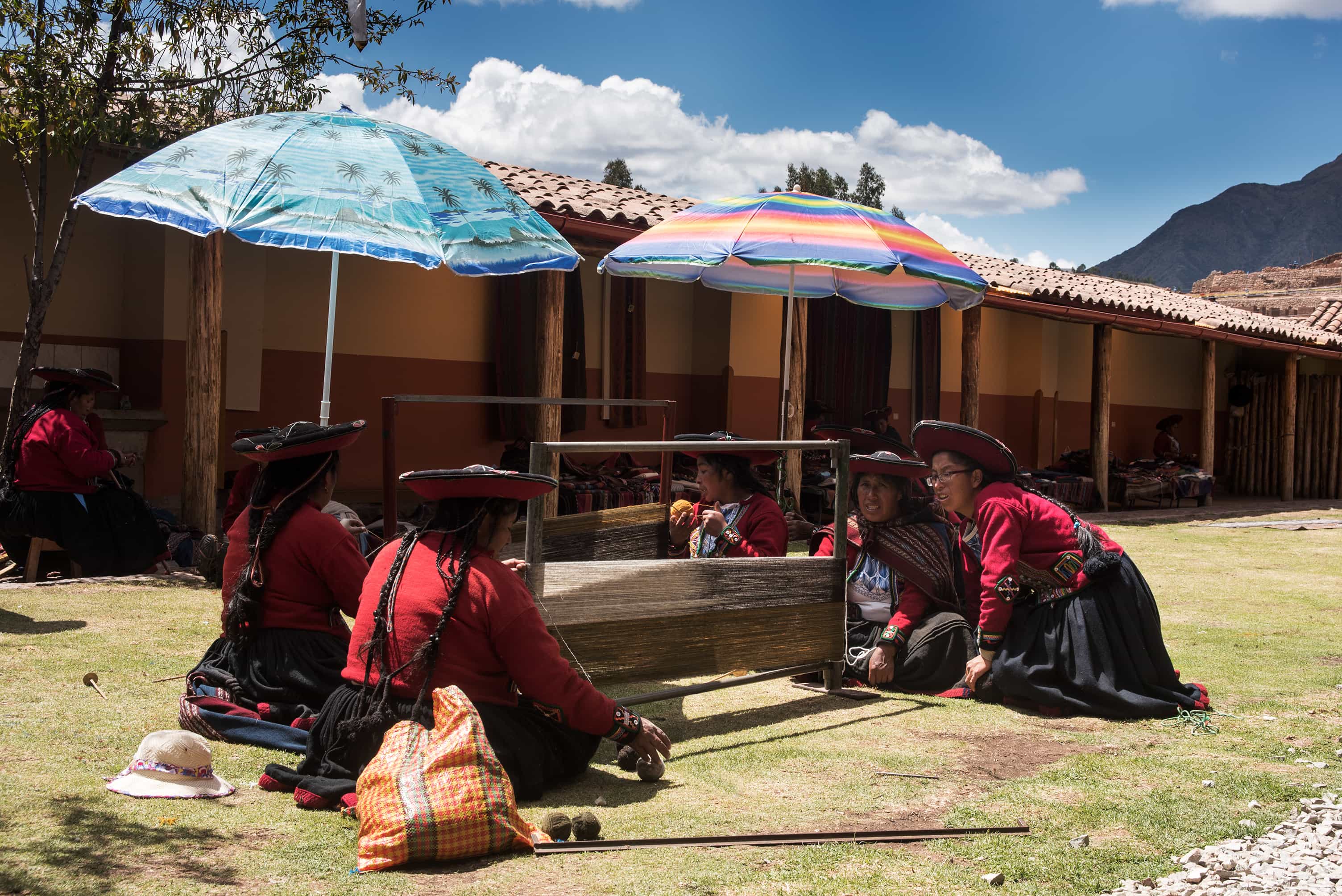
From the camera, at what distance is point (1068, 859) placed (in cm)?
327

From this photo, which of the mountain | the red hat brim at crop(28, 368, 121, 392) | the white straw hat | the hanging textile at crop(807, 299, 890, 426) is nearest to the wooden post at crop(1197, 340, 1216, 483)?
the hanging textile at crop(807, 299, 890, 426)

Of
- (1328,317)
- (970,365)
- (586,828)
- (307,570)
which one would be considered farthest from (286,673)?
(1328,317)

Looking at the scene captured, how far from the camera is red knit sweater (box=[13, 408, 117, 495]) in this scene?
6949mm

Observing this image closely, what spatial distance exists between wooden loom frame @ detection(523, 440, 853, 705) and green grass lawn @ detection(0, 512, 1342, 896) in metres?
0.26

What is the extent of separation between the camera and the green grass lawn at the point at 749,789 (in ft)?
9.99

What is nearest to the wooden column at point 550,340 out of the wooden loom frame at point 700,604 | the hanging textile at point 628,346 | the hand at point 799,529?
the hand at point 799,529

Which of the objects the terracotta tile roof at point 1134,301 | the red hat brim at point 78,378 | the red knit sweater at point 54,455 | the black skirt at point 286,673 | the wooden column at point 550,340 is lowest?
the black skirt at point 286,673

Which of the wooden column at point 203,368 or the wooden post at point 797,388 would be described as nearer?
the wooden column at point 203,368

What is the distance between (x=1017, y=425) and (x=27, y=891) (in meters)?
16.2

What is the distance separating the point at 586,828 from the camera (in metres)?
3.29

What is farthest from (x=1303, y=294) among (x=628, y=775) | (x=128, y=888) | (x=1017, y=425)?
(x=128, y=888)

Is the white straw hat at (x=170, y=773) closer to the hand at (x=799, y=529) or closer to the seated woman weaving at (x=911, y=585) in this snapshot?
the seated woman weaving at (x=911, y=585)

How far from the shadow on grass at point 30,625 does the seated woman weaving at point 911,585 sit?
12.0ft

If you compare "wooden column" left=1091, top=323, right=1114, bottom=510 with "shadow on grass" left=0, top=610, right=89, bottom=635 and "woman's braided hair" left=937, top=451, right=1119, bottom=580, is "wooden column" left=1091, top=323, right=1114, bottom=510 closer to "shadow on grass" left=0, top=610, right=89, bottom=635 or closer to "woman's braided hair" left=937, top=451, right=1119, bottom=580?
"woman's braided hair" left=937, top=451, right=1119, bottom=580
